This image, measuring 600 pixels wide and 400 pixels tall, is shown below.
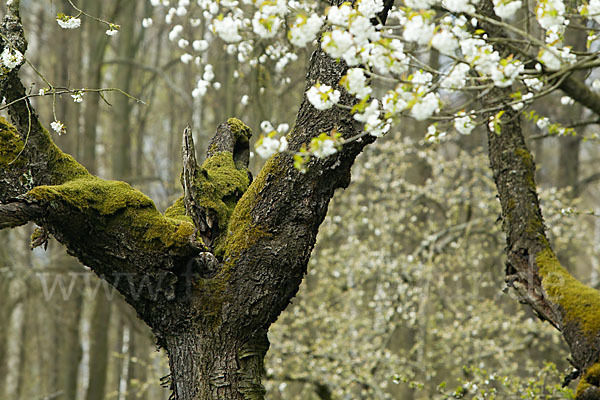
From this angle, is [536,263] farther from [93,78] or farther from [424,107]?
[93,78]

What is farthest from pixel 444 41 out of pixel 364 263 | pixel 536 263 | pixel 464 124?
pixel 364 263

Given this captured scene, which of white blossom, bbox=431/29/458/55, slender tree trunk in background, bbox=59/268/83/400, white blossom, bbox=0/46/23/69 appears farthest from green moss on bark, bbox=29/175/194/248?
slender tree trunk in background, bbox=59/268/83/400

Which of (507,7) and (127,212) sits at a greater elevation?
(507,7)

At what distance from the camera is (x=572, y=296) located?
3.78 m

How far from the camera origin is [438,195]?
31.8 ft

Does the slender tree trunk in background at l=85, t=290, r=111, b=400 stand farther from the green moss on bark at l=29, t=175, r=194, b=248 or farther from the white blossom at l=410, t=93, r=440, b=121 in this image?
the white blossom at l=410, t=93, r=440, b=121

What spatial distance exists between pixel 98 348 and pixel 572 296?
7712 mm

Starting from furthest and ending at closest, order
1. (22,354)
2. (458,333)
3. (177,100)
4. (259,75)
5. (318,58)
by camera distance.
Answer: (177,100)
(22,354)
(458,333)
(259,75)
(318,58)

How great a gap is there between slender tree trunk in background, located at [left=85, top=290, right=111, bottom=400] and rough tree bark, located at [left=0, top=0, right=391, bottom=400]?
665cm

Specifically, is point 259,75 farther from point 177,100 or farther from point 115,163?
point 177,100

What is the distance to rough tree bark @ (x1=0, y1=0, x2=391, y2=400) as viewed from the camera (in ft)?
10.4

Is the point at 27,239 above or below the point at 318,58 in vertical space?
above

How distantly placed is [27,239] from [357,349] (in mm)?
6427

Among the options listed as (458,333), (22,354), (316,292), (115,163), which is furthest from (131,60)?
(22,354)
